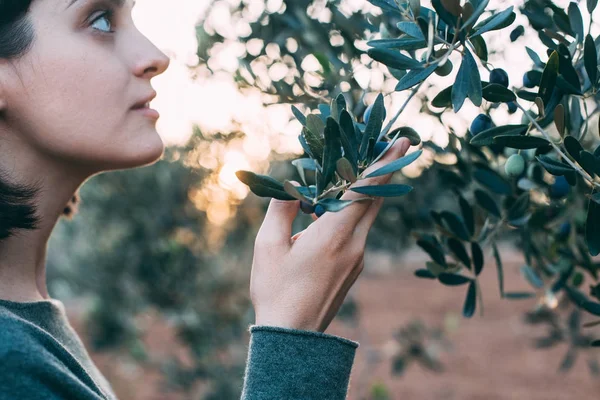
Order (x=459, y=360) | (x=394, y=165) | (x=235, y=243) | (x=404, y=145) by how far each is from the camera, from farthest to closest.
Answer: (x=459, y=360) → (x=235, y=243) → (x=404, y=145) → (x=394, y=165)

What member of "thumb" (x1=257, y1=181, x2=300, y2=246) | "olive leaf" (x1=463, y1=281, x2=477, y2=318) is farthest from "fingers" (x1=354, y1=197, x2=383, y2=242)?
"olive leaf" (x1=463, y1=281, x2=477, y2=318)

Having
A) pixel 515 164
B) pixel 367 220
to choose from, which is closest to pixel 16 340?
pixel 367 220

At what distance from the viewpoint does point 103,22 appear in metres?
1.33

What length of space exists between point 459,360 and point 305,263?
8515 mm

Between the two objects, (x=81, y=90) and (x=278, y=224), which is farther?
(x=81, y=90)

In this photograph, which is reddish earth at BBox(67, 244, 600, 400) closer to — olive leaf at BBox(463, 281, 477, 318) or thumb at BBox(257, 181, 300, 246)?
olive leaf at BBox(463, 281, 477, 318)

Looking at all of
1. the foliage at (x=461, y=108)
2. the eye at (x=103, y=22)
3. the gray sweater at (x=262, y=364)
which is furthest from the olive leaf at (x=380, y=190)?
the eye at (x=103, y=22)

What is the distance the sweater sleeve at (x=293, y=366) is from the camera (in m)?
1.02

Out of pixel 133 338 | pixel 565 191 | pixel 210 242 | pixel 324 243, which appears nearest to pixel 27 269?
pixel 324 243

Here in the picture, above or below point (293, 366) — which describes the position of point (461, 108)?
above

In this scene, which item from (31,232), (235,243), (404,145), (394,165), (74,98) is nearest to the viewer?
(394,165)

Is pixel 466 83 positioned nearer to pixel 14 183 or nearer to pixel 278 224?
pixel 278 224

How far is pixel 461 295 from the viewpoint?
12125 millimetres

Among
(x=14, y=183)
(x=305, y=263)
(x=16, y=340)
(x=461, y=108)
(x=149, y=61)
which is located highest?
(x=149, y=61)
